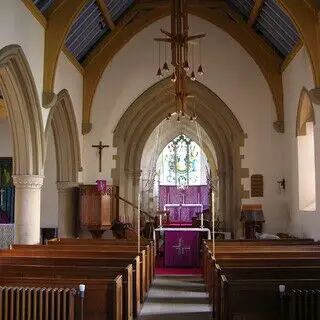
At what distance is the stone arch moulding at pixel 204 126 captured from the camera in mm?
12695

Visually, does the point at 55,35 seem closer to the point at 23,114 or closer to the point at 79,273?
the point at 23,114

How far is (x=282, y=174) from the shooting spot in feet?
40.5

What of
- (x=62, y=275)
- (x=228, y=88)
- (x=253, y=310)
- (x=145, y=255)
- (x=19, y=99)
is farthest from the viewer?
(x=228, y=88)

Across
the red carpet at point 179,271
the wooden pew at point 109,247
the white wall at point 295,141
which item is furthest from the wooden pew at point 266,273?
the red carpet at point 179,271

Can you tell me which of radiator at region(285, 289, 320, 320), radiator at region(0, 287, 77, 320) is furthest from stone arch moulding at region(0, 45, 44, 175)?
radiator at region(285, 289, 320, 320)

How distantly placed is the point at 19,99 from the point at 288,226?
6303mm

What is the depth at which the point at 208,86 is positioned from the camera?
42.1 feet

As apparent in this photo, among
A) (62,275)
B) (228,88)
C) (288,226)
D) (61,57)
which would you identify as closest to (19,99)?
(61,57)

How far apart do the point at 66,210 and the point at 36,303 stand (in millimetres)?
7457

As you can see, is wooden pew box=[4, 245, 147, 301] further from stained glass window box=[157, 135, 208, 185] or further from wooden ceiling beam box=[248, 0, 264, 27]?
stained glass window box=[157, 135, 208, 185]

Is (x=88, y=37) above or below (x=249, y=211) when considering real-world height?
above

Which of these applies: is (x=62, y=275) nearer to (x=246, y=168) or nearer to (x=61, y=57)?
(x=61, y=57)

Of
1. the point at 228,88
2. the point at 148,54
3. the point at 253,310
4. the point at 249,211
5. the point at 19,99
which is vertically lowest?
the point at 253,310

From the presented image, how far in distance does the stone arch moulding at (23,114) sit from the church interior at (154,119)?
20 millimetres
